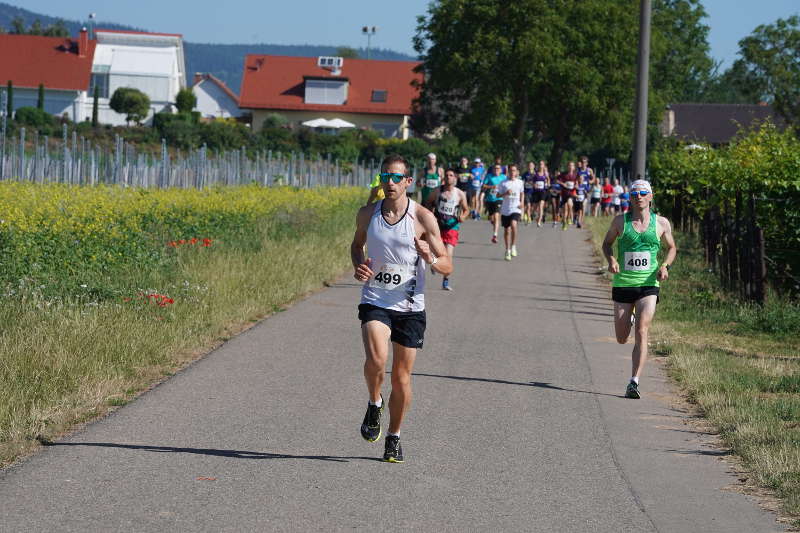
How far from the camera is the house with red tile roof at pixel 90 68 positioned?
312ft

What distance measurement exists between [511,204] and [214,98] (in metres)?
93.0

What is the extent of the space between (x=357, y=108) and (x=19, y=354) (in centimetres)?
9087

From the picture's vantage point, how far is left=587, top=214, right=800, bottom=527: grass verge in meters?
7.89

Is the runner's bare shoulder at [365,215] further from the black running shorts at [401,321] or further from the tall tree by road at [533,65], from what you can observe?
the tall tree by road at [533,65]

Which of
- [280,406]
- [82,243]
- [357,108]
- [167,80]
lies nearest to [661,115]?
[357,108]

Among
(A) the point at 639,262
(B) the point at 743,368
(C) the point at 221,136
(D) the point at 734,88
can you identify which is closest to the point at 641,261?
(A) the point at 639,262

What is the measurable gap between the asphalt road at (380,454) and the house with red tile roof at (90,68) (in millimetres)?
85164

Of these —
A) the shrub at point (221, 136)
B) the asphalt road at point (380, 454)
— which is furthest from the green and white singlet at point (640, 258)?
the shrub at point (221, 136)

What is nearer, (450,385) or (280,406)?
(280,406)

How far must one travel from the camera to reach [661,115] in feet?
216

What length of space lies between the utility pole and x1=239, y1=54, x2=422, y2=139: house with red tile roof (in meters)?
79.6

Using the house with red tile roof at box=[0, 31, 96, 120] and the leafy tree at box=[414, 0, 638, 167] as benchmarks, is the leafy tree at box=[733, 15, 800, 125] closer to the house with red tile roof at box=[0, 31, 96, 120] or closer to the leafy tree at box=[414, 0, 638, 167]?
the leafy tree at box=[414, 0, 638, 167]

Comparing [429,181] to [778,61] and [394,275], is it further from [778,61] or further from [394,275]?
[778,61]

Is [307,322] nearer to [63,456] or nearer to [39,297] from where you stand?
[39,297]
